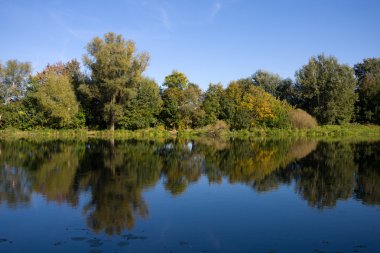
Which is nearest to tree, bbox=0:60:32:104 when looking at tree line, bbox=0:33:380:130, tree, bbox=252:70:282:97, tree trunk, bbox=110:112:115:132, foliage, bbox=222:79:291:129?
tree line, bbox=0:33:380:130

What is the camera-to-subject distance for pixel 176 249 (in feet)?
31.3

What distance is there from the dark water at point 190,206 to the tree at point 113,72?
2901 cm

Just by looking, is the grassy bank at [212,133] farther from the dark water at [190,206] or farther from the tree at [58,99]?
the dark water at [190,206]

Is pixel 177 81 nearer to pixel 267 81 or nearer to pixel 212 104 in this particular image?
pixel 212 104

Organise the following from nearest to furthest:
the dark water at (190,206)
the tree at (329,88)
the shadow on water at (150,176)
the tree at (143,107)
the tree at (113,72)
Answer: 1. the dark water at (190,206)
2. the shadow on water at (150,176)
3. the tree at (113,72)
4. the tree at (143,107)
5. the tree at (329,88)

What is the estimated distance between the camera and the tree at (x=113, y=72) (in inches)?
2051

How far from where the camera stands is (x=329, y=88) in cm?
6241

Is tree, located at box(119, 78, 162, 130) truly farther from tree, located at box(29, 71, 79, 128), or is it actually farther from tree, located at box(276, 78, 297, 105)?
tree, located at box(276, 78, 297, 105)

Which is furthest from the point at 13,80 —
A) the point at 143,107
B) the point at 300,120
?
the point at 300,120

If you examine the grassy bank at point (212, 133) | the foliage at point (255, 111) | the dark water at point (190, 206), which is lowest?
the dark water at point (190, 206)

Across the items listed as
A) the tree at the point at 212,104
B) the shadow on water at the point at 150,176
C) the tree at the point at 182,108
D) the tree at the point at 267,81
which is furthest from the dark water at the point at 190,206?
the tree at the point at 267,81

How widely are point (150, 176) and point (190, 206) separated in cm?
629

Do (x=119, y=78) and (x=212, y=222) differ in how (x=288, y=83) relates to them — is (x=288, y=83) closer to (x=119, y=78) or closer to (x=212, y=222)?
(x=119, y=78)

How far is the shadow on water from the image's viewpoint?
14.3m
